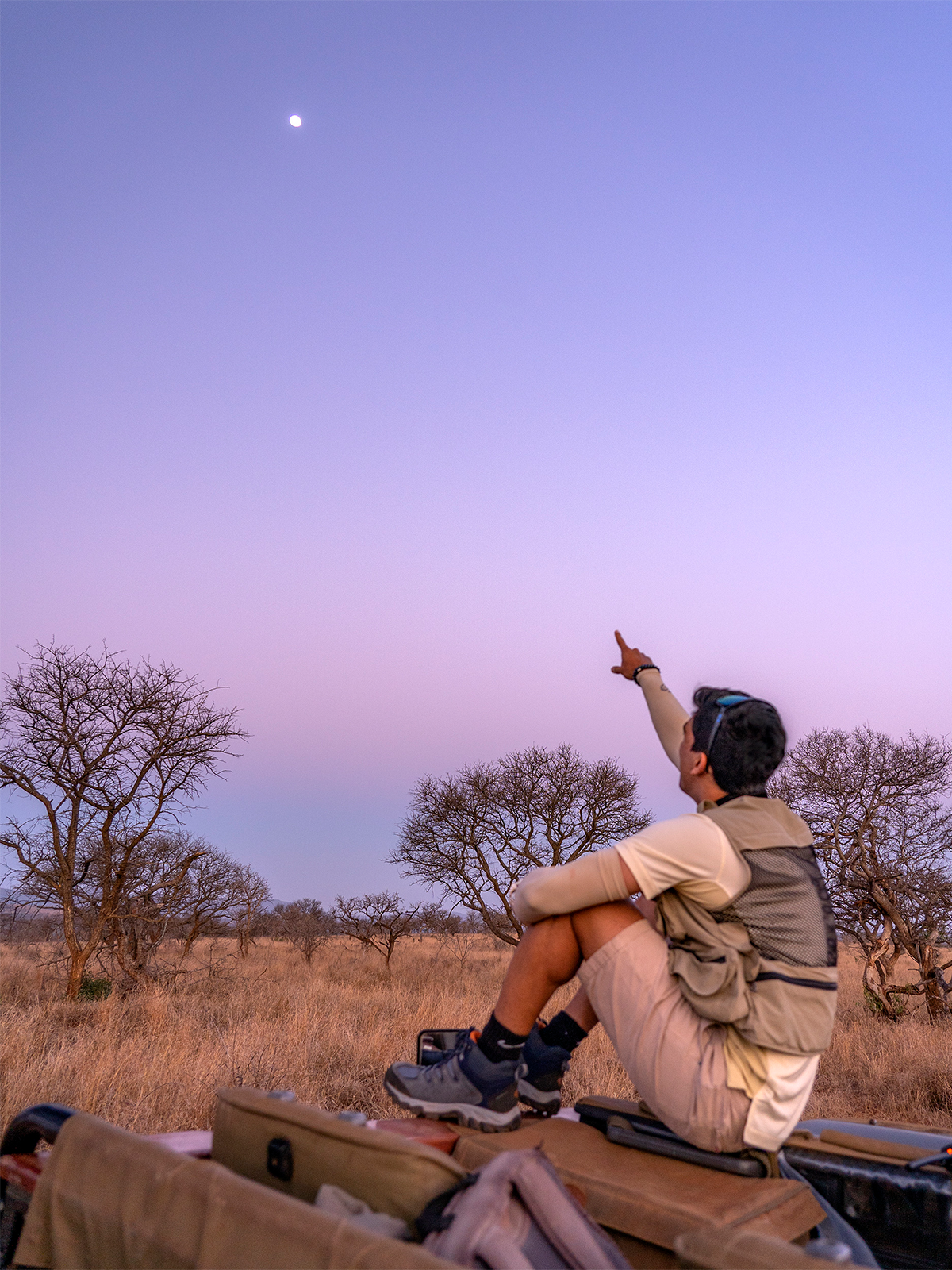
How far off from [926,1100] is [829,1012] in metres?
5.39

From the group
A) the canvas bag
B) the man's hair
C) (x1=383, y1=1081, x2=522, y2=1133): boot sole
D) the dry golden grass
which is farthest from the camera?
the dry golden grass

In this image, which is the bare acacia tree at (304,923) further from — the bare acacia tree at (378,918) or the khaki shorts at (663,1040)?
the khaki shorts at (663,1040)

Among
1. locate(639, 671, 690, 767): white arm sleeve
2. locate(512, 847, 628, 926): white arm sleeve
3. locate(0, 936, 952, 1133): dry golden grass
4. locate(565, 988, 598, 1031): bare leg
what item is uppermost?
locate(639, 671, 690, 767): white arm sleeve

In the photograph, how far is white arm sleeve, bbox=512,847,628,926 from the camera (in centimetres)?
225

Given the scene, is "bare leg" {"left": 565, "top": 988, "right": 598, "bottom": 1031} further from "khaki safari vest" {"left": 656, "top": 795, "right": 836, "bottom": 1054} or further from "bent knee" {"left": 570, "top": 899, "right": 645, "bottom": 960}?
"khaki safari vest" {"left": 656, "top": 795, "right": 836, "bottom": 1054}

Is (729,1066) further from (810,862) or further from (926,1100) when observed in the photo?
(926,1100)

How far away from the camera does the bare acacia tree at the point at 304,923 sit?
24.7m

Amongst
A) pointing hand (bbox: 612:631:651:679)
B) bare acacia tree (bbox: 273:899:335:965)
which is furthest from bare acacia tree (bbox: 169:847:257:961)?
pointing hand (bbox: 612:631:651:679)

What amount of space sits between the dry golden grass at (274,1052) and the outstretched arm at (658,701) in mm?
3238

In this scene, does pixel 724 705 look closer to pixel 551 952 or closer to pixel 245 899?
pixel 551 952

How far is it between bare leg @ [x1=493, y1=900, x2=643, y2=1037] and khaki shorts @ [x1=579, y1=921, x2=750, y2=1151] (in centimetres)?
4

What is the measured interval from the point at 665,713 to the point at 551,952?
1088 mm

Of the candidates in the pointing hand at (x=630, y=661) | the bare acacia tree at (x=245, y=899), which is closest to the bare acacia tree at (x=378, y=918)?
the bare acacia tree at (x=245, y=899)

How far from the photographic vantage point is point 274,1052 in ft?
19.6
